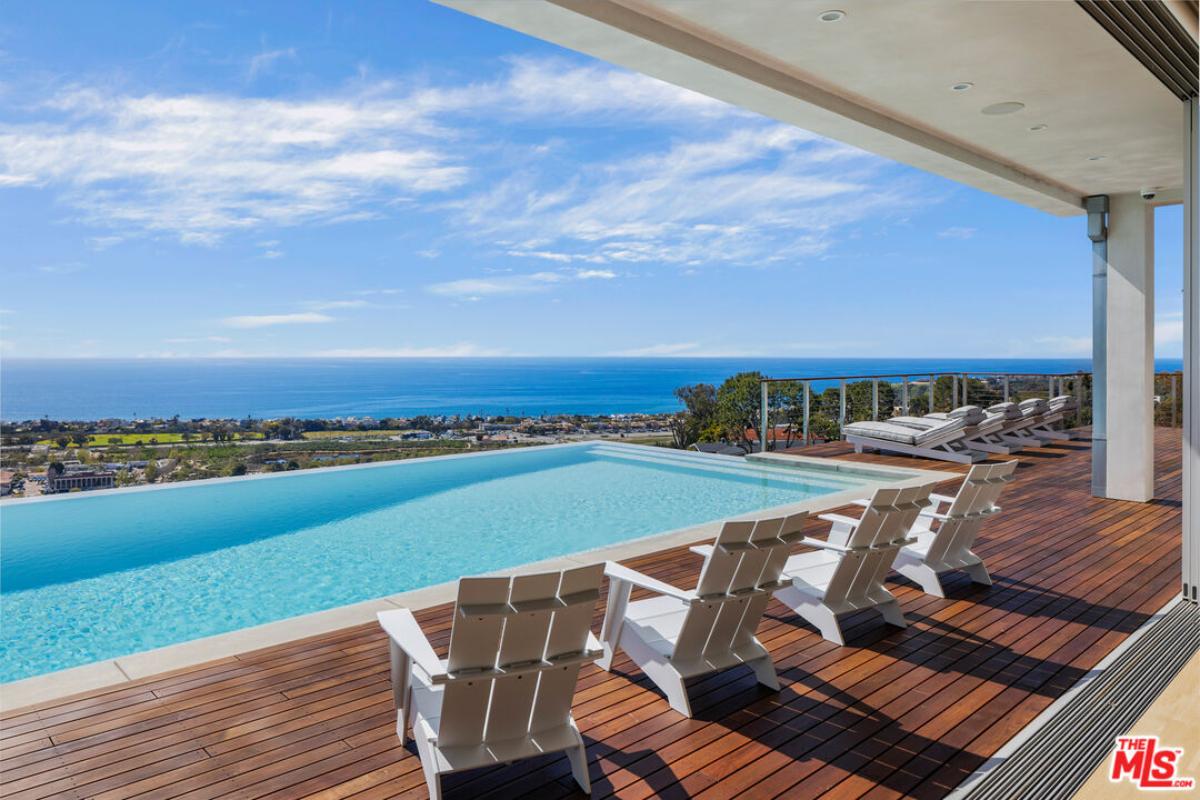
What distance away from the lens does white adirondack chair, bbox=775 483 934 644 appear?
12.3 ft

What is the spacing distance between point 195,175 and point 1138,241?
38.2 m

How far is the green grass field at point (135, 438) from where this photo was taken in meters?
13.2

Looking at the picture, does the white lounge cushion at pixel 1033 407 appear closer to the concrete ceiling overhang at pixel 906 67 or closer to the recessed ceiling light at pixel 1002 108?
the concrete ceiling overhang at pixel 906 67

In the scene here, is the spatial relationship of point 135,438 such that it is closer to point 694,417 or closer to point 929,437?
point 694,417

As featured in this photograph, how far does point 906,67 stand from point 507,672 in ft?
12.4

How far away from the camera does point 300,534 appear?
768 cm

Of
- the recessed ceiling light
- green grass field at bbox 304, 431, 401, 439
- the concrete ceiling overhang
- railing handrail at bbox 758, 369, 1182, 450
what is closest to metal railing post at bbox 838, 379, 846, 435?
railing handrail at bbox 758, 369, 1182, 450

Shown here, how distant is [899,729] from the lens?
292 centimetres

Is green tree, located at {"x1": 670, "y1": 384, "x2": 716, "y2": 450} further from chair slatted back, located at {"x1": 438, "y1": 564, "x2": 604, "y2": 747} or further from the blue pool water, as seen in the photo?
chair slatted back, located at {"x1": 438, "y1": 564, "x2": 604, "y2": 747}

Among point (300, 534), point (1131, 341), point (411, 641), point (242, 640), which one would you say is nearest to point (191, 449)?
point (300, 534)

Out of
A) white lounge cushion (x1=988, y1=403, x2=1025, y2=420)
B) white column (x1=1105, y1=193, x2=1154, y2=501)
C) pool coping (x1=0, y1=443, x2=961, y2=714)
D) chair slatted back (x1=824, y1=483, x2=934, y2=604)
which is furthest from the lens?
white lounge cushion (x1=988, y1=403, x2=1025, y2=420)

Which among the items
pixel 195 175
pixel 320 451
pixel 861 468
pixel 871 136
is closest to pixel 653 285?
pixel 195 175

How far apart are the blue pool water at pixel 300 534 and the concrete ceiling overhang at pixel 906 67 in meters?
3.99

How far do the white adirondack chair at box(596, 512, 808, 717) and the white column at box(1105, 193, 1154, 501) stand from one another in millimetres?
5475
